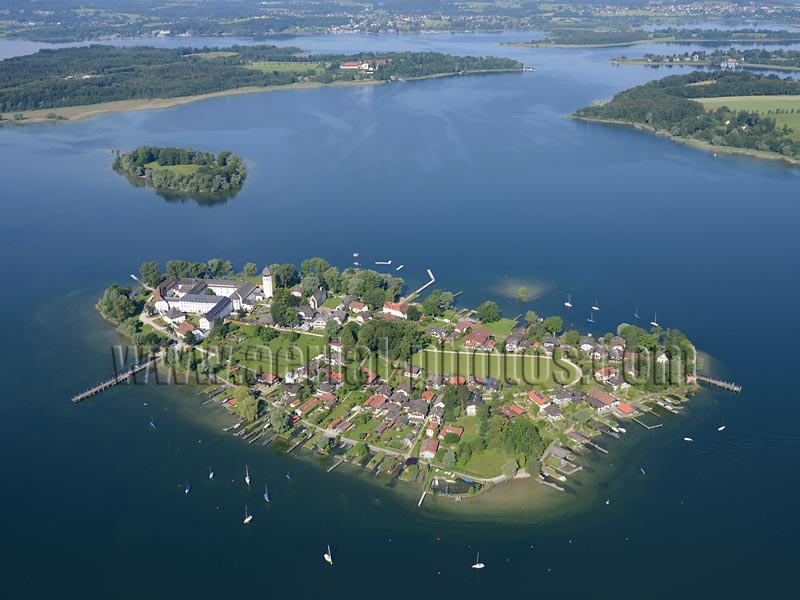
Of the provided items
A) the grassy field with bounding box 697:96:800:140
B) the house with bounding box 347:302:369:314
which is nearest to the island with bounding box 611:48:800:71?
the grassy field with bounding box 697:96:800:140

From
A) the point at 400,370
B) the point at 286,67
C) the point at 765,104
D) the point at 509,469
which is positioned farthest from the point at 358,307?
the point at 286,67

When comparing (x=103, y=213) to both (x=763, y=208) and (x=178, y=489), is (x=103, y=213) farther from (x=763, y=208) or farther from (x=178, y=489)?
(x=763, y=208)

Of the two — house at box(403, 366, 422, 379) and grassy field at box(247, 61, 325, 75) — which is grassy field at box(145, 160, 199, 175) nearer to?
house at box(403, 366, 422, 379)

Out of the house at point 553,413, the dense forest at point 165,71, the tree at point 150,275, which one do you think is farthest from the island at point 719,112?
the tree at point 150,275

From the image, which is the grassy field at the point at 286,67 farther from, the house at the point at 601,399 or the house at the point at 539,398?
the house at the point at 601,399

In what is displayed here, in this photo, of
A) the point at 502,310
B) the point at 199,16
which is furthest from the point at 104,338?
the point at 199,16

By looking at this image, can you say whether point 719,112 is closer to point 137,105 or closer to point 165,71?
point 137,105

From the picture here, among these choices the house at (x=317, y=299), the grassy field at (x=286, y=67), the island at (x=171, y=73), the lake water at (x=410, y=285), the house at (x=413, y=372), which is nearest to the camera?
the lake water at (x=410, y=285)
